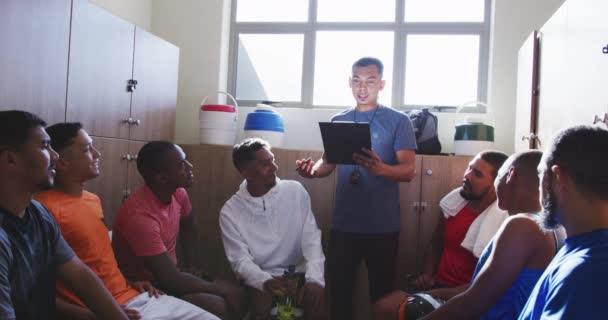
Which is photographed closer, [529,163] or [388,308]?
[529,163]

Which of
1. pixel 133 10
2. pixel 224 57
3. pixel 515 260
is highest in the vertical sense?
pixel 133 10

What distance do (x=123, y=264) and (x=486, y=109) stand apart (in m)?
2.76

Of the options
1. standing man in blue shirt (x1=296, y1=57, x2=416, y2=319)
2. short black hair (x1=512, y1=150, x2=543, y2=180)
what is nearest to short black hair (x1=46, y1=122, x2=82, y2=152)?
standing man in blue shirt (x1=296, y1=57, x2=416, y2=319)

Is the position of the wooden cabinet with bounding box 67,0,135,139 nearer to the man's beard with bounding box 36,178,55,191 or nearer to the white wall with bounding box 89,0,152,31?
the white wall with bounding box 89,0,152,31

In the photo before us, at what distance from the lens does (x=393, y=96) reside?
3846mm

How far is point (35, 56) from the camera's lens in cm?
209

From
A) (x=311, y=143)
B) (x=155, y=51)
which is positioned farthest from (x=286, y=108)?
(x=155, y=51)

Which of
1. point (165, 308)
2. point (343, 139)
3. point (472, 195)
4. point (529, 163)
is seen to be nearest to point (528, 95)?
point (472, 195)

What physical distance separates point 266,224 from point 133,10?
216 centimetres

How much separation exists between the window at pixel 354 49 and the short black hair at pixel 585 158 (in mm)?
2788

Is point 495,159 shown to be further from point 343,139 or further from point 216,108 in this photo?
point 216,108

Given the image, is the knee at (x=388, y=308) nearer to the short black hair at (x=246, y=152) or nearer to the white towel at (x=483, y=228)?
the white towel at (x=483, y=228)

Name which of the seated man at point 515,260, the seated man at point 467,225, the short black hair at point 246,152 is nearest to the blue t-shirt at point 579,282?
the seated man at point 515,260

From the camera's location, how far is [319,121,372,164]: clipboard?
2275 mm
